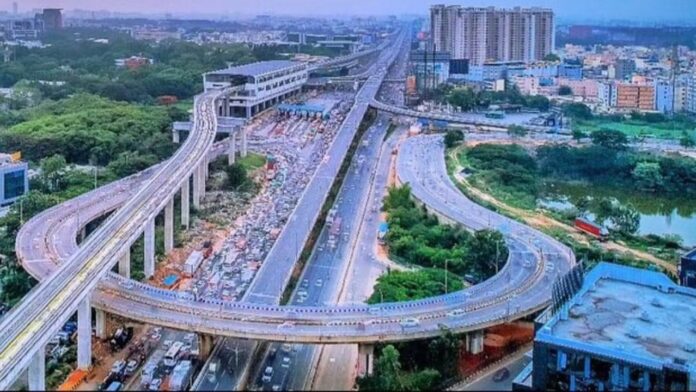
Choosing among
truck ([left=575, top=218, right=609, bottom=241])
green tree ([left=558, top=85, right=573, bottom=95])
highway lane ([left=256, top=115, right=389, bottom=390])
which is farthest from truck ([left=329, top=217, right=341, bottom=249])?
green tree ([left=558, top=85, right=573, bottom=95])

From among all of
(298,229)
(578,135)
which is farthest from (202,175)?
(578,135)

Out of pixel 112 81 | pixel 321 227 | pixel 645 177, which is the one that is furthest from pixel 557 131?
pixel 112 81

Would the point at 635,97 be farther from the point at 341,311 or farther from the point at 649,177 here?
the point at 341,311

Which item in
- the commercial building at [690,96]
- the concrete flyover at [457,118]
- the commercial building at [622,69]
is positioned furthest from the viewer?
the commercial building at [622,69]

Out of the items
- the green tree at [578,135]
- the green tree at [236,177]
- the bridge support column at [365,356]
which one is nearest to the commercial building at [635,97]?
the green tree at [578,135]

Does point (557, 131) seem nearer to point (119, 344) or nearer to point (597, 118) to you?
point (597, 118)

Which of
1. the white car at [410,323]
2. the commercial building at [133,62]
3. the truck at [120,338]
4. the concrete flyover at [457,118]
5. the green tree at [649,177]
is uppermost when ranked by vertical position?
the commercial building at [133,62]

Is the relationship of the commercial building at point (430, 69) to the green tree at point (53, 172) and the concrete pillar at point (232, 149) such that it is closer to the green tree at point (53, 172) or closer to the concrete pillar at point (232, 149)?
the concrete pillar at point (232, 149)
